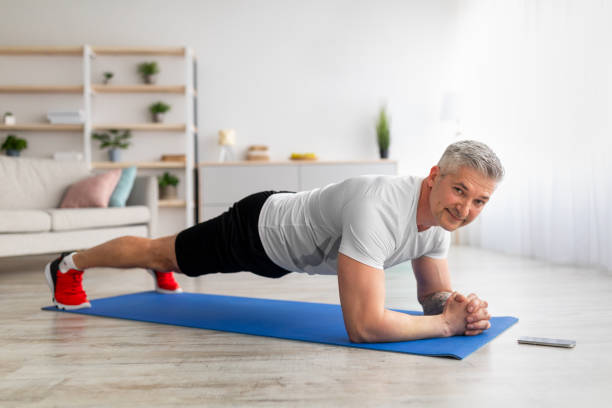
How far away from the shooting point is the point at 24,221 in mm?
3215

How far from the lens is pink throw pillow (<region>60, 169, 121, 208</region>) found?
392cm

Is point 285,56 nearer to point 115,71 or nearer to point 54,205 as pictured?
point 115,71

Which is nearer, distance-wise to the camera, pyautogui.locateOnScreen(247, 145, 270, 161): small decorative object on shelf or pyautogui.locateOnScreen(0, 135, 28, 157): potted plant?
pyautogui.locateOnScreen(0, 135, 28, 157): potted plant

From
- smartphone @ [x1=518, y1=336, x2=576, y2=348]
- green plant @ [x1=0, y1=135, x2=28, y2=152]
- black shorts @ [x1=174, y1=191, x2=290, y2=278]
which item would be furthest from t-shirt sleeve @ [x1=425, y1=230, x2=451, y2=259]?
green plant @ [x1=0, y1=135, x2=28, y2=152]

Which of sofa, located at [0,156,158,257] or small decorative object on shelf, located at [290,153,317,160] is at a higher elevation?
small decorative object on shelf, located at [290,153,317,160]

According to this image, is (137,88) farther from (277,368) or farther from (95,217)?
(277,368)

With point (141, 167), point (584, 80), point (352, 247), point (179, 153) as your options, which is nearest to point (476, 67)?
point (584, 80)

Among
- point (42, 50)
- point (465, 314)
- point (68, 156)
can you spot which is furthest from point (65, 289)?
point (42, 50)

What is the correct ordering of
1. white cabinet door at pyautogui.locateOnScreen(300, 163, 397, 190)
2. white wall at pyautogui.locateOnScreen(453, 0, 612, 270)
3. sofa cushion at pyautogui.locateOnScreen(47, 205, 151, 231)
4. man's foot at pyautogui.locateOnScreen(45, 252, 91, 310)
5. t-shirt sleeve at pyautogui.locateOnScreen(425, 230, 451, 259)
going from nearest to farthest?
t-shirt sleeve at pyautogui.locateOnScreen(425, 230, 451, 259), man's foot at pyautogui.locateOnScreen(45, 252, 91, 310), white wall at pyautogui.locateOnScreen(453, 0, 612, 270), sofa cushion at pyautogui.locateOnScreen(47, 205, 151, 231), white cabinet door at pyautogui.locateOnScreen(300, 163, 397, 190)

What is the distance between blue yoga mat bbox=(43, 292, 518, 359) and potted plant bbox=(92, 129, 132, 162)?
10.7 ft

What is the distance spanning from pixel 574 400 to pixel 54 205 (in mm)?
3864

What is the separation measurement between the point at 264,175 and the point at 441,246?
12.0 feet

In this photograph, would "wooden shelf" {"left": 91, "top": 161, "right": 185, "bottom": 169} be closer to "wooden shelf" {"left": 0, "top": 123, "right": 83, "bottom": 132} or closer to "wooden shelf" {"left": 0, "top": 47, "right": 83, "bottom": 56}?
"wooden shelf" {"left": 0, "top": 123, "right": 83, "bottom": 132}

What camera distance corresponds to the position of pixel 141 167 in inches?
223
